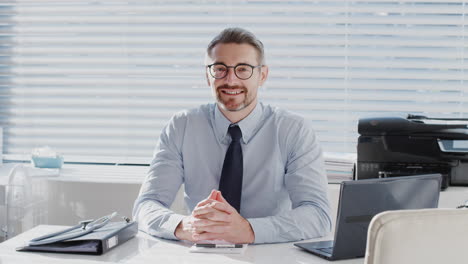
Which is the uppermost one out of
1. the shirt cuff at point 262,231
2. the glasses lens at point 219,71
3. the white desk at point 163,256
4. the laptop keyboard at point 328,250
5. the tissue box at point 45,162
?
the glasses lens at point 219,71

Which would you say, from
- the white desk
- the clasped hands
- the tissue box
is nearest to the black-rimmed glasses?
the clasped hands

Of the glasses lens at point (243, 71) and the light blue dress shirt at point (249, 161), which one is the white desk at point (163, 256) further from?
the glasses lens at point (243, 71)

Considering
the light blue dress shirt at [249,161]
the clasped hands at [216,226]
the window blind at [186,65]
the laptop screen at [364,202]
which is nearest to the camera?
the laptop screen at [364,202]

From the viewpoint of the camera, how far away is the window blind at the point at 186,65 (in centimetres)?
318

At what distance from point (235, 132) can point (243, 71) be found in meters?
0.23

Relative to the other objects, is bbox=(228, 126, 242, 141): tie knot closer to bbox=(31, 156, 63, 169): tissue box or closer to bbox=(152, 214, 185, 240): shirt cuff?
bbox=(152, 214, 185, 240): shirt cuff

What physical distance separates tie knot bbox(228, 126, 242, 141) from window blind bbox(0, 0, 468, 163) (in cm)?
86

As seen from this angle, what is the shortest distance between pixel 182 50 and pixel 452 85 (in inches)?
54.6

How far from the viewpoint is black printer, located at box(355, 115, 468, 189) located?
2.72 m

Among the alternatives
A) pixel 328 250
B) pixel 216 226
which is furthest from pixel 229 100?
pixel 328 250

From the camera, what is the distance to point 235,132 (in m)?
2.43

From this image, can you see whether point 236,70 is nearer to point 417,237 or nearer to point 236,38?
point 236,38

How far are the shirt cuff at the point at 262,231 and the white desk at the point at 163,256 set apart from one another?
0.9 inches

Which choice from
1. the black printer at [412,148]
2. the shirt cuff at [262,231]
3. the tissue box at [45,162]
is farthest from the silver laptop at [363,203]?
the tissue box at [45,162]
